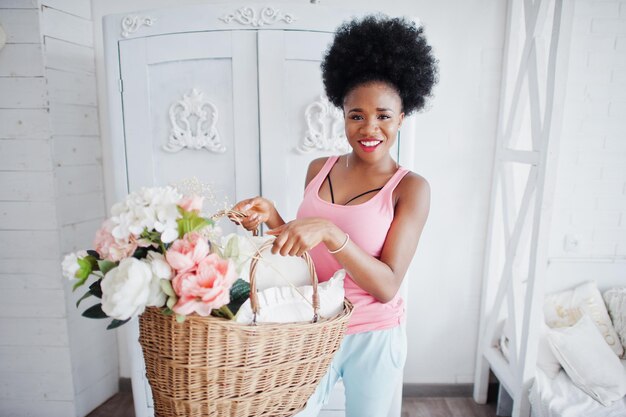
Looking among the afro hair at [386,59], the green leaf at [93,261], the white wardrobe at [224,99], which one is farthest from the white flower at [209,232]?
the white wardrobe at [224,99]

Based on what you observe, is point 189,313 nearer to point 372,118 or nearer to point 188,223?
point 188,223

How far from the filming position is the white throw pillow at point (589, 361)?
5.62ft

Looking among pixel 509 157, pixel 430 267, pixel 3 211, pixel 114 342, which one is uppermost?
pixel 509 157

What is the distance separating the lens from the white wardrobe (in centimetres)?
156

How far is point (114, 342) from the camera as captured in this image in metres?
2.31

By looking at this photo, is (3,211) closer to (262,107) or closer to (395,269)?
(262,107)

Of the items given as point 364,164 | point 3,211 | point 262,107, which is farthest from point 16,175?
point 364,164

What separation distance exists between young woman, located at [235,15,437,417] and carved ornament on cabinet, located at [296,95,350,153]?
0.32 meters

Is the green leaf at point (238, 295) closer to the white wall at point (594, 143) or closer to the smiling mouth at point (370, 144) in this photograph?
the smiling mouth at point (370, 144)

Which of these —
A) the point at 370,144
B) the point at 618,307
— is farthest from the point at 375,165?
the point at 618,307

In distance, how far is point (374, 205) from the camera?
3.76 ft

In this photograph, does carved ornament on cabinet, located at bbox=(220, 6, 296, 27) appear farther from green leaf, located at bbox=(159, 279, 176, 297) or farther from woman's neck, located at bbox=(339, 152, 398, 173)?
green leaf, located at bbox=(159, 279, 176, 297)

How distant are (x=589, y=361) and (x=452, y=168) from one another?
1.12m

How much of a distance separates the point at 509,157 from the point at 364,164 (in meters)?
1.07
